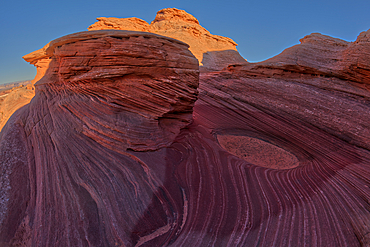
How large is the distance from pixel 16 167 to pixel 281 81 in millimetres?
12879

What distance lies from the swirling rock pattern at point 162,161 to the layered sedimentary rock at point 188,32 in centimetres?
1720

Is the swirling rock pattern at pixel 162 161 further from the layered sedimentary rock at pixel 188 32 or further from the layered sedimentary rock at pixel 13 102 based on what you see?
the layered sedimentary rock at pixel 188 32

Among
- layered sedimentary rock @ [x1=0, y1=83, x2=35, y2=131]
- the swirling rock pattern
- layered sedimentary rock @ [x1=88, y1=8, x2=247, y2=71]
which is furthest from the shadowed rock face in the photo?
layered sedimentary rock @ [x1=88, y1=8, x2=247, y2=71]

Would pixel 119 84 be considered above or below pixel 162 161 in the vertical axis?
above

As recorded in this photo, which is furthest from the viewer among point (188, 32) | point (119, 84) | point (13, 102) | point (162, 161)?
point (188, 32)

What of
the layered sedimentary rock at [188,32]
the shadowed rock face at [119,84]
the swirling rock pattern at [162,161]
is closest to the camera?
the swirling rock pattern at [162,161]

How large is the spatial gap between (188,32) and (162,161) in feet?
95.1

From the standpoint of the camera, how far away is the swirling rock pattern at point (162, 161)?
3.73m

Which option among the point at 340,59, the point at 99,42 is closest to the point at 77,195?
the point at 99,42

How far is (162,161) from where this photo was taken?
555 centimetres

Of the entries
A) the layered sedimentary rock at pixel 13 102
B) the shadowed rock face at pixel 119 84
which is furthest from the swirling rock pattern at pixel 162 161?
the layered sedimentary rock at pixel 13 102

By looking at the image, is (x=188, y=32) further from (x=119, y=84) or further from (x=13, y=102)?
(x=119, y=84)

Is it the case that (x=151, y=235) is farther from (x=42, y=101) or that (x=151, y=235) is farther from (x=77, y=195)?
(x=42, y=101)

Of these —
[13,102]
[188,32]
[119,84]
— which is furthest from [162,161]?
[188,32]
